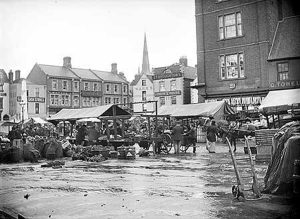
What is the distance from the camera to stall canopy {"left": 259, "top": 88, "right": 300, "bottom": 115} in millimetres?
16578

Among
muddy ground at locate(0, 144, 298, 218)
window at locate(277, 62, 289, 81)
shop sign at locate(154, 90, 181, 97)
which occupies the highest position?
shop sign at locate(154, 90, 181, 97)

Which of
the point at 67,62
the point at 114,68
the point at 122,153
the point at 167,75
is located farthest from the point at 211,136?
the point at 114,68

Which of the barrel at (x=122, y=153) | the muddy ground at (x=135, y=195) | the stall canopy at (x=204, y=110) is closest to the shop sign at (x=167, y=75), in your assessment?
the stall canopy at (x=204, y=110)

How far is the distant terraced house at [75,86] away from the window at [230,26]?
36233mm

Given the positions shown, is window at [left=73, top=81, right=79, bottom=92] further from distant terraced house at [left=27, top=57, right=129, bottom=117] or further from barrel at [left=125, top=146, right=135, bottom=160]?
barrel at [left=125, top=146, right=135, bottom=160]

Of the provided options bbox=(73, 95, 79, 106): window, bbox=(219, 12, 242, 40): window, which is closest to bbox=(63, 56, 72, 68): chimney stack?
bbox=(73, 95, 79, 106): window

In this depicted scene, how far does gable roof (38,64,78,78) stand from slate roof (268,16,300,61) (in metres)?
45.6

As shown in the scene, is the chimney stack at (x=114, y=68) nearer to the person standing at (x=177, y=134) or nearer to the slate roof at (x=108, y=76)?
the slate roof at (x=108, y=76)

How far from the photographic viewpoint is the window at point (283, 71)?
29.0m

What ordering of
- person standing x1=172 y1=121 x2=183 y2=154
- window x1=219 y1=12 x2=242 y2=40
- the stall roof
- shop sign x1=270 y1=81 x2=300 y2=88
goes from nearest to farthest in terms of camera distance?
person standing x1=172 y1=121 x2=183 y2=154
the stall roof
shop sign x1=270 y1=81 x2=300 y2=88
window x1=219 y1=12 x2=242 y2=40

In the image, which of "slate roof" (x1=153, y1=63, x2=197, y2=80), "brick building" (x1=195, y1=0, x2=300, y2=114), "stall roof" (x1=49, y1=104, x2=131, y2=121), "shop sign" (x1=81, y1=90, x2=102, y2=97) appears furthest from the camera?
"shop sign" (x1=81, y1=90, x2=102, y2=97)

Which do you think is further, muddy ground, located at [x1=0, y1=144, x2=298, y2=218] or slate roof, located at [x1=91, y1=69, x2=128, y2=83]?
slate roof, located at [x1=91, y1=69, x2=128, y2=83]

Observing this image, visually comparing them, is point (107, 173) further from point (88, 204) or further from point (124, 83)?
point (124, 83)

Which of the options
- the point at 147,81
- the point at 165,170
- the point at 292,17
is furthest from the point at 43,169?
the point at 147,81
